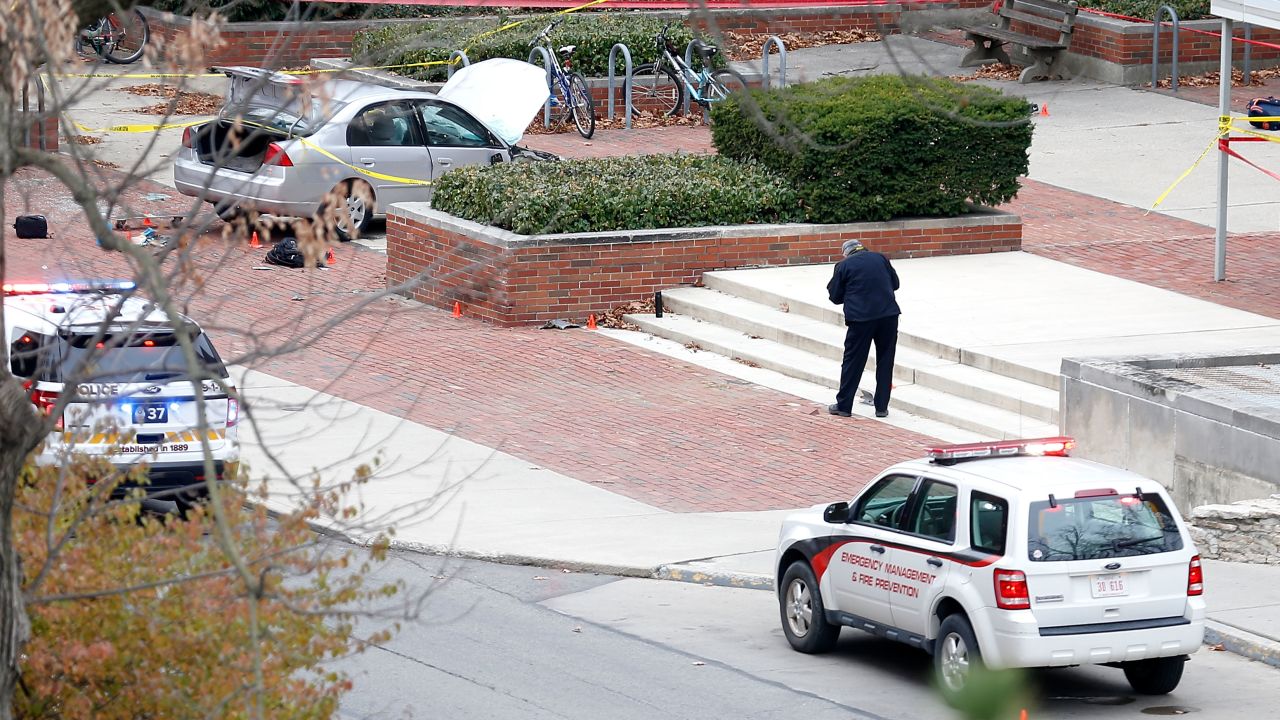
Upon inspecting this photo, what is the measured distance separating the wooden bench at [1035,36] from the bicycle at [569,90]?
6812 millimetres

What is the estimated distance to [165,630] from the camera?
664cm

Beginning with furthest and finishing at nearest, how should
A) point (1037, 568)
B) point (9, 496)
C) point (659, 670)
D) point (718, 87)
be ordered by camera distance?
point (718, 87), point (659, 670), point (1037, 568), point (9, 496)

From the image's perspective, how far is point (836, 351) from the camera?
57.0 ft

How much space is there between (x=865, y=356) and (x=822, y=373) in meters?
1.34

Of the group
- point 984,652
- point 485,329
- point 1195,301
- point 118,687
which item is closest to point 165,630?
point 118,687

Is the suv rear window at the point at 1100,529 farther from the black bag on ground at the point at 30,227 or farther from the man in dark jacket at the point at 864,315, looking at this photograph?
the black bag on ground at the point at 30,227

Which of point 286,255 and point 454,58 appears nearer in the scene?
point 286,255

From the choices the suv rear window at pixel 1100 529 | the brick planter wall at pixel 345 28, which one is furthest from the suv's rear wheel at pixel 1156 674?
the brick planter wall at pixel 345 28

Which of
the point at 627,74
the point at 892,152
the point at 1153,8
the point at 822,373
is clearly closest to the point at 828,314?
the point at 822,373

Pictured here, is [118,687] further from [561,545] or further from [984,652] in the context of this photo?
[561,545]

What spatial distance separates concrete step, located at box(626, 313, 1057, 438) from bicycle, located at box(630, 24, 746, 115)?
9.87m

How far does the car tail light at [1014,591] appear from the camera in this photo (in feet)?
30.1

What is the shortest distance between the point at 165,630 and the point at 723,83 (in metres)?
22.8

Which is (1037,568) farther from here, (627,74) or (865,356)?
(627,74)
